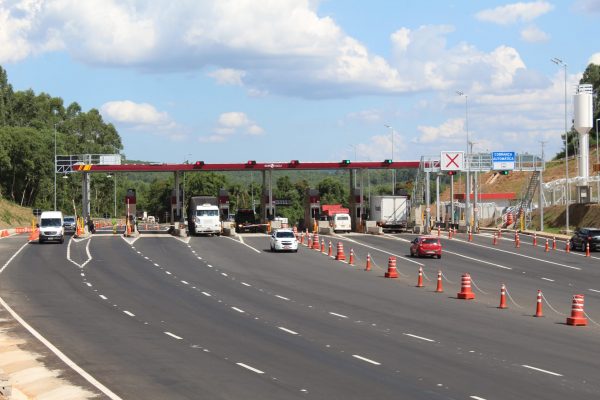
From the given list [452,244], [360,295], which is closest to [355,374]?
[360,295]

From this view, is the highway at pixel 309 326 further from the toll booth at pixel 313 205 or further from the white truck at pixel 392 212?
the toll booth at pixel 313 205

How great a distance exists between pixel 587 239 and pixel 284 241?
19488 mm

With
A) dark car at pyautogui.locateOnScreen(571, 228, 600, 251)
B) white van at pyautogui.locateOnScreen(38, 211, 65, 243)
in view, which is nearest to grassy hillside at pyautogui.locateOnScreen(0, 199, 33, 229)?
white van at pyautogui.locateOnScreen(38, 211, 65, 243)

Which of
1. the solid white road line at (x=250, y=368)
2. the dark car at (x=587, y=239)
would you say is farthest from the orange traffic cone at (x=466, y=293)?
the dark car at (x=587, y=239)

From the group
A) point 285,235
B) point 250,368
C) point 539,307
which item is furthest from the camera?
point 285,235

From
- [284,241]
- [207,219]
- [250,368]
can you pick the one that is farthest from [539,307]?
[207,219]

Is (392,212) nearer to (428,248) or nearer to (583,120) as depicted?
(583,120)

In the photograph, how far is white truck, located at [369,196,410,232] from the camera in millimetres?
85000

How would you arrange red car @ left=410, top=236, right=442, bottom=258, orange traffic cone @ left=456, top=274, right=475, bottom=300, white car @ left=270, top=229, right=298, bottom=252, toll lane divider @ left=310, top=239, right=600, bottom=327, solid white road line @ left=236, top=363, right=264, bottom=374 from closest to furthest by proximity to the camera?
solid white road line @ left=236, top=363, right=264, bottom=374 → toll lane divider @ left=310, top=239, right=600, bottom=327 → orange traffic cone @ left=456, top=274, right=475, bottom=300 → red car @ left=410, top=236, right=442, bottom=258 → white car @ left=270, top=229, right=298, bottom=252

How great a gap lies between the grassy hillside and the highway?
187 ft

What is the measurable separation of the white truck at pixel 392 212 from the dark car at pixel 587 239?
2388 cm

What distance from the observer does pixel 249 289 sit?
3834 cm

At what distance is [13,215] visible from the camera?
114 m

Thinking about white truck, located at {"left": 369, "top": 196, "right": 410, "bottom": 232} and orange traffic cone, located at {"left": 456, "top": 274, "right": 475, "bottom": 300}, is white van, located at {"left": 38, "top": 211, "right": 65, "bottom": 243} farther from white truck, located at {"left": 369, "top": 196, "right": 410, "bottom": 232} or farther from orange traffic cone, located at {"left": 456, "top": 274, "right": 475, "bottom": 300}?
orange traffic cone, located at {"left": 456, "top": 274, "right": 475, "bottom": 300}
